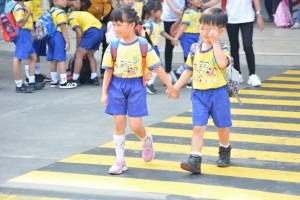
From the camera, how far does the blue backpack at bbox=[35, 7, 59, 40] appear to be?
1221 centimetres

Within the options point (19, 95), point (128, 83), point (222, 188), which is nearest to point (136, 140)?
point (128, 83)

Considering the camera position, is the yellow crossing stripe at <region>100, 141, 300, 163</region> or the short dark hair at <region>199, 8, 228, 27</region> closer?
the short dark hair at <region>199, 8, 228, 27</region>

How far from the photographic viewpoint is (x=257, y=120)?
9.89m

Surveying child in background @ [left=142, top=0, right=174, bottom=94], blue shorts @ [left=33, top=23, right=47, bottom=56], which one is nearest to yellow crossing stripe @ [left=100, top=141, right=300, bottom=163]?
child in background @ [left=142, top=0, right=174, bottom=94]

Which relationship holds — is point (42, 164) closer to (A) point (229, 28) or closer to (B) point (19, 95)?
(B) point (19, 95)

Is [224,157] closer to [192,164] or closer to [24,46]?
[192,164]

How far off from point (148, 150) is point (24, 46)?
495 centimetres

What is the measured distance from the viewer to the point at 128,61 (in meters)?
7.34

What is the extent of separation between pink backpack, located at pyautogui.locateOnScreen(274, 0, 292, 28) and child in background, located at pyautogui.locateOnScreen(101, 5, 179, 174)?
1109cm

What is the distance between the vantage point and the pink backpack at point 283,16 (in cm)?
1798

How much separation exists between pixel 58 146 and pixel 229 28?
4690mm

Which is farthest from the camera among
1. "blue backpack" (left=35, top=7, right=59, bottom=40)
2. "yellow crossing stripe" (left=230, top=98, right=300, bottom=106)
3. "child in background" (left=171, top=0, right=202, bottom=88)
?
"blue backpack" (left=35, top=7, right=59, bottom=40)

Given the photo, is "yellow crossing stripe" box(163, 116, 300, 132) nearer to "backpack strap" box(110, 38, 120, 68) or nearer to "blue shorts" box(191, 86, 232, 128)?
"blue shorts" box(191, 86, 232, 128)

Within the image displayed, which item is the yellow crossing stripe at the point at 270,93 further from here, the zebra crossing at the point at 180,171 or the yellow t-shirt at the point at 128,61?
the yellow t-shirt at the point at 128,61
